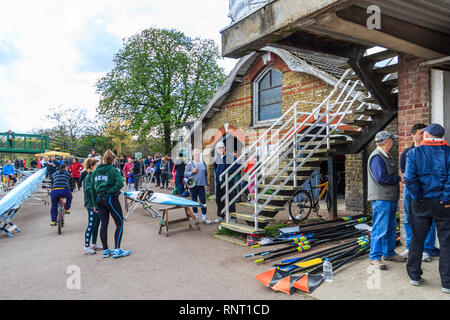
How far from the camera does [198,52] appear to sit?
3086 centimetres

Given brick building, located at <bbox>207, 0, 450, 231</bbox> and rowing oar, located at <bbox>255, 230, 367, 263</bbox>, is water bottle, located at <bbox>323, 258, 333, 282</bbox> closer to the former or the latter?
rowing oar, located at <bbox>255, 230, 367, 263</bbox>

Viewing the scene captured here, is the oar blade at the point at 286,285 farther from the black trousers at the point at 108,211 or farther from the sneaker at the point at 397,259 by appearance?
the black trousers at the point at 108,211

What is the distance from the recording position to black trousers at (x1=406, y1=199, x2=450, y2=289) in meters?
3.54

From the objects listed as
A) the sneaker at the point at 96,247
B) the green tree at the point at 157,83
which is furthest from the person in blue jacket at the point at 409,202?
the green tree at the point at 157,83

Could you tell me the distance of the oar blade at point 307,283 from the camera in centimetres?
386

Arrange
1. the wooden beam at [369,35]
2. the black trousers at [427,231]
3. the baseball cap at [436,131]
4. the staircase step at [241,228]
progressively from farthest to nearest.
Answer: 1. the staircase step at [241,228]
2. the wooden beam at [369,35]
3. the baseball cap at [436,131]
4. the black trousers at [427,231]

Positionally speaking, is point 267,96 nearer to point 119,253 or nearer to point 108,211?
point 108,211

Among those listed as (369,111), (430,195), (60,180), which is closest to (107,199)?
(60,180)

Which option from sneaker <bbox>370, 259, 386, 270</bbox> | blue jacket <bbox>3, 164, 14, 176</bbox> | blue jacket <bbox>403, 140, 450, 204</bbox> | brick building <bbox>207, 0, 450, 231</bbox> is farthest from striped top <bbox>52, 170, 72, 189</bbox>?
blue jacket <bbox>3, 164, 14, 176</bbox>

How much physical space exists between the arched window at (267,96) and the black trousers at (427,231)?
8.66 m

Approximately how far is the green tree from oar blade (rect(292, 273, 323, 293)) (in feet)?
82.7

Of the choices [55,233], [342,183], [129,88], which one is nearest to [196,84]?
[129,88]

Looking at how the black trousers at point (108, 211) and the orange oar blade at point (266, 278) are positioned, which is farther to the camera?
the black trousers at point (108, 211)

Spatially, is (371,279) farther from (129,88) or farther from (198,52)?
(198,52)
